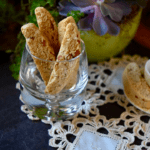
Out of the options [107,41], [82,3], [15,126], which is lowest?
[15,126]

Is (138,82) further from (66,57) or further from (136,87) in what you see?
(66,57)

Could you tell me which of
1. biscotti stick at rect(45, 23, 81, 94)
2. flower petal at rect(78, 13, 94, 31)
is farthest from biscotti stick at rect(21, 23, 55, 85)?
flower petal at rect(78, 13, 94, 31)

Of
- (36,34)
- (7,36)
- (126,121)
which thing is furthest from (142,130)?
(7,36)

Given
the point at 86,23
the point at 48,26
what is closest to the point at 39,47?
the point at 48,26

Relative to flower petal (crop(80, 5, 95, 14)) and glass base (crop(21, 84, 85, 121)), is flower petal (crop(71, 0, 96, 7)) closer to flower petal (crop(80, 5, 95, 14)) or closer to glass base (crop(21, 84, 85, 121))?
flower petal (crop(80, 5, 95, 14))

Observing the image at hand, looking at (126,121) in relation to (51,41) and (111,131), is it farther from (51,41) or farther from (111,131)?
(51,41)
